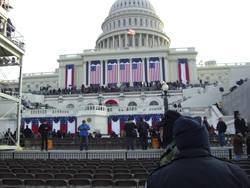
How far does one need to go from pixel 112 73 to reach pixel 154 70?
10.8 meters

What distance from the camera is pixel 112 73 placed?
221 ft

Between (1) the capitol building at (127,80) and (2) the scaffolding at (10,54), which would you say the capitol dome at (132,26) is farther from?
(2) the scaffolding at (10,54)

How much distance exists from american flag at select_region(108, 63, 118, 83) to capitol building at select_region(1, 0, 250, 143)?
5cm

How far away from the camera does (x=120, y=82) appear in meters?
66.9

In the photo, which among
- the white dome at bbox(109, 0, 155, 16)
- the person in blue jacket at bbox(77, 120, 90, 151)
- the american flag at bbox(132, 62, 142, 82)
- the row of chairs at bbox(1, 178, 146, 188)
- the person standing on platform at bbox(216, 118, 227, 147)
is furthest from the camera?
the white dome at bbox(109, 0, 155, 16)

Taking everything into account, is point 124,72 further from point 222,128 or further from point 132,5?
point 222,128

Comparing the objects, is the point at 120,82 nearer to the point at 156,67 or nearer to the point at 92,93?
the point at 156,67

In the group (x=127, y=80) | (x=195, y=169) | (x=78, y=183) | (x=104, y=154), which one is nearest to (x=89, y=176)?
(x=78, y=183)

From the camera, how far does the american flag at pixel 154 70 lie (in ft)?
218

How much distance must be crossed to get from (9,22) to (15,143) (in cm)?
867

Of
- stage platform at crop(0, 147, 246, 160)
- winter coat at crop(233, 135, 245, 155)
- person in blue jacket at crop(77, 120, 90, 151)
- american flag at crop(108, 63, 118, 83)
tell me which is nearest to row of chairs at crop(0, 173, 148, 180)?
stage platform at crop(0, 147, 246, 160)

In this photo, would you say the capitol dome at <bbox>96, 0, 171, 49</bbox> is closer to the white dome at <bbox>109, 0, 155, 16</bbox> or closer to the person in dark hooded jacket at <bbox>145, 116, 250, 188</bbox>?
the white dome at <bbox>109, 0, 155, 16</bbox>

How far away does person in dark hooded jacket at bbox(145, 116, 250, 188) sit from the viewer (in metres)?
2.20

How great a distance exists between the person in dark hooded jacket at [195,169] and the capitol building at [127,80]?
22.8 m
